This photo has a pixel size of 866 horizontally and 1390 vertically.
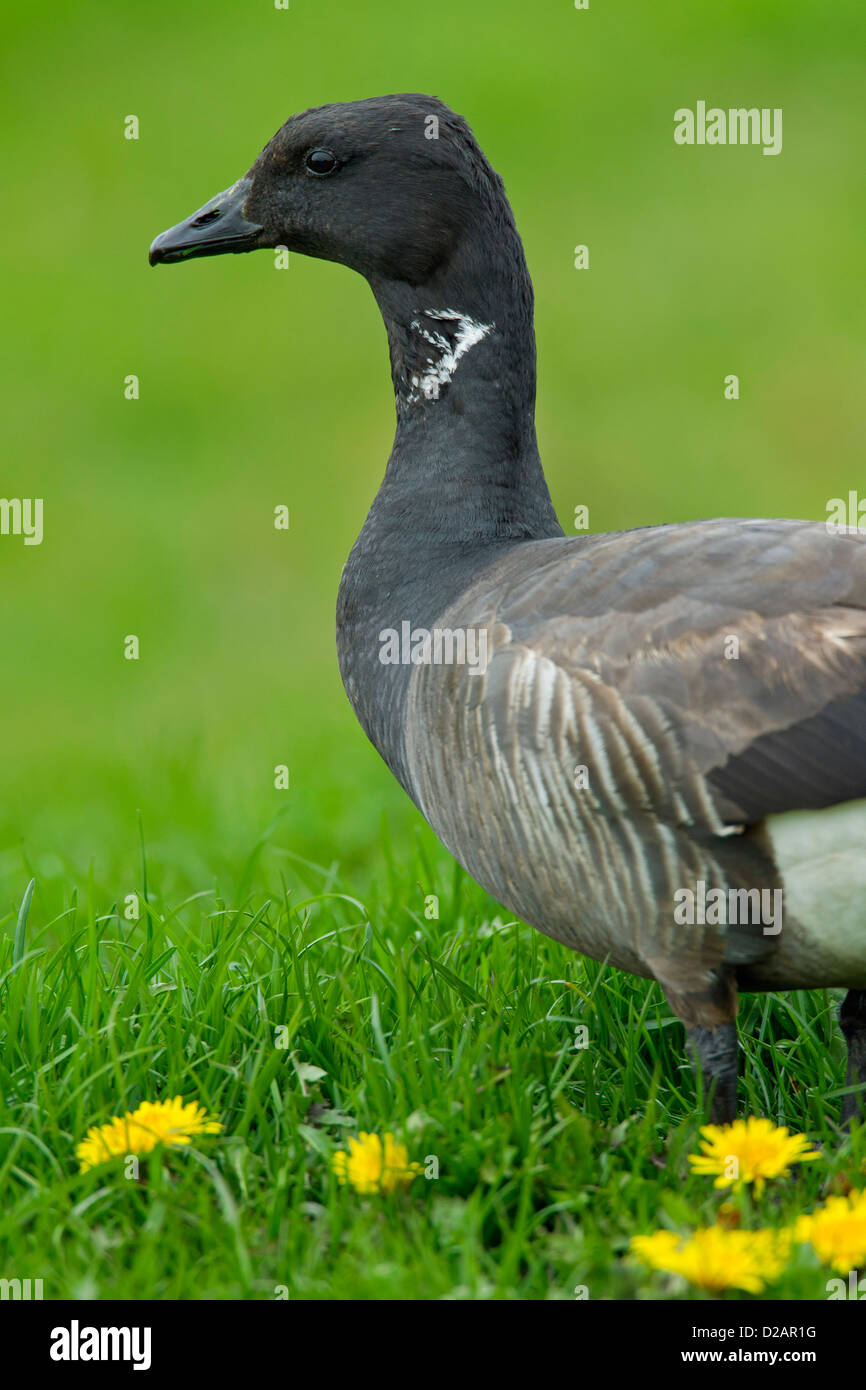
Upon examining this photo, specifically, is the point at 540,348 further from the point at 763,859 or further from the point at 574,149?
the point at 763,859

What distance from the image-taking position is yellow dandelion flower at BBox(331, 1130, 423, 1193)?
348 cm

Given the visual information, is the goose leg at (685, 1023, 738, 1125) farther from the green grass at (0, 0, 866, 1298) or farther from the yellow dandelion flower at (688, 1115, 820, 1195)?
the yellow dandelion flower at (688, 1115, 820, 1195)

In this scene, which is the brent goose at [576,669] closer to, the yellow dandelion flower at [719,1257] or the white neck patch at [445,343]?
the white neck patch at [445,343]

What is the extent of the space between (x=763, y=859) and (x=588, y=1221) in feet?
2.95

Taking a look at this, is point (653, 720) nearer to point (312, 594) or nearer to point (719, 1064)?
point (719, 1064)

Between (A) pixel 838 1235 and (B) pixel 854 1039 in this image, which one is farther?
(B) pixel 854 1039

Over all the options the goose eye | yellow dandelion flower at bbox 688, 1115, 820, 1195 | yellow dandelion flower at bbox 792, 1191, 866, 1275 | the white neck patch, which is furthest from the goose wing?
the goose eye

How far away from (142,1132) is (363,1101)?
546 mm

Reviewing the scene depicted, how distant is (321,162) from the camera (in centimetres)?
470

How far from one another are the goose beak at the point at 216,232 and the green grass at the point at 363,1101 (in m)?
2.04

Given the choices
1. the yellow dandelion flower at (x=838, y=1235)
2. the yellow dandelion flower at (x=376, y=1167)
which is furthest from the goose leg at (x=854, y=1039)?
the yellow dandelion flower at (x=376, y=1167)

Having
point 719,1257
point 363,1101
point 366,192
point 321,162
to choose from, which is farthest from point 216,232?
point 719,1257

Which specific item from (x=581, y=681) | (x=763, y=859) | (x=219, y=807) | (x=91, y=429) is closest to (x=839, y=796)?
(x=763, y=859)

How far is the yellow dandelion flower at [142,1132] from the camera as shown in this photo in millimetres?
3607
